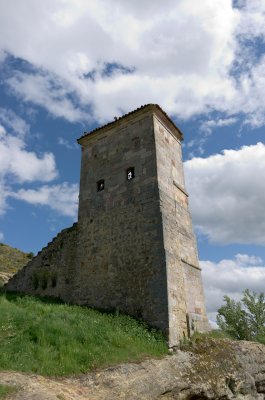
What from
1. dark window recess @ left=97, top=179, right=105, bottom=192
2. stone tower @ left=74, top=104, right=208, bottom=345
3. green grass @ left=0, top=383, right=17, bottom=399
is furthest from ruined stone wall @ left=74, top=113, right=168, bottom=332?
green grass @ left=0, top=383, right=17, bottom=399

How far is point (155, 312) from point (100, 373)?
3.63m

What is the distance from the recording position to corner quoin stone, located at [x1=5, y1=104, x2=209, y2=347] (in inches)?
451

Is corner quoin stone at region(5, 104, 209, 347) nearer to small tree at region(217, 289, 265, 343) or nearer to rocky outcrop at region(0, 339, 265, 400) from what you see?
rocky outcrop at region(0, 339, 265, 400)

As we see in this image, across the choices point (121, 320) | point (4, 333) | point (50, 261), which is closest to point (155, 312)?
point (121, 320)

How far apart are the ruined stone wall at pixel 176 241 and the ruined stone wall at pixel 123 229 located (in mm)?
314

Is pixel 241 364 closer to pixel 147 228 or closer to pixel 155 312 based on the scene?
pixel 155 312

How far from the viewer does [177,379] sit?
28.6 ft

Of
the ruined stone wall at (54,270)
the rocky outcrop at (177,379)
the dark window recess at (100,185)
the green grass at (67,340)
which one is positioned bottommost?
the rocky outcrop at (177,379)

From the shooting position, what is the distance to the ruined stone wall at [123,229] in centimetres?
1150

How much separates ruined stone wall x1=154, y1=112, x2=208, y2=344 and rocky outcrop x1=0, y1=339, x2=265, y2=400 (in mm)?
1073

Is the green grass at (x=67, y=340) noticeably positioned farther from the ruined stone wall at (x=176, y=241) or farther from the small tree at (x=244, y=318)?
the small tree at (x=244, y=318)

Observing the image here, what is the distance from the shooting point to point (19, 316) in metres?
9.77

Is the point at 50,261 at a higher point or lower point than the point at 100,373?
higher

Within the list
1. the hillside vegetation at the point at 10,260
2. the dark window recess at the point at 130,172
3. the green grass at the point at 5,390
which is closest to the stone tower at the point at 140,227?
the dark window recess at the point at 130,172
